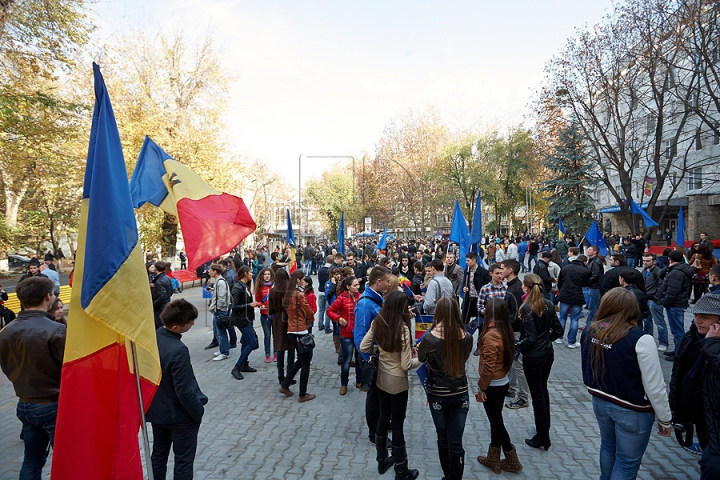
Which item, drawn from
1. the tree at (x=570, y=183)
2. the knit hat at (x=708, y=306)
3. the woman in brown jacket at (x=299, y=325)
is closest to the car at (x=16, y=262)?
the woman in brown jacket at (x=299, y=325)

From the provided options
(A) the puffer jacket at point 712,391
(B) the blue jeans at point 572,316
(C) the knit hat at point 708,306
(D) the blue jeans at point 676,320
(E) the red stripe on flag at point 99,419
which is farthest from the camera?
(B) the blue jeans at point 572,316

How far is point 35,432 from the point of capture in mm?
3621

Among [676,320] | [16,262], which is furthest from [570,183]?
[16,262]

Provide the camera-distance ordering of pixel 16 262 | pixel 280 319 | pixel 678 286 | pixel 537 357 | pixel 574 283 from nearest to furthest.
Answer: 1. pixel 537 357
2. pixel 280 319
3. pixel 678 286
4. pixel 574 283
5. pixel 16 262

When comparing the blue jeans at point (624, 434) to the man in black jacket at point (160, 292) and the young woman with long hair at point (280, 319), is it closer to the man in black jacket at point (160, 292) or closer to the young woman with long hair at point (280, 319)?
the young woman with long hair at point (280, 319)

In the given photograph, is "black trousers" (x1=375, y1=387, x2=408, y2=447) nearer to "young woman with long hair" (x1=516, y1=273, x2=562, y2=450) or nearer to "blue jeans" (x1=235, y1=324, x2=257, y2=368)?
"young woman with long hair" (x1=516, y1=273, x2=562, y2=450)

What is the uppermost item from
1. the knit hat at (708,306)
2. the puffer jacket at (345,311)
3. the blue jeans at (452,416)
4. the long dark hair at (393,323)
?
the knit hat at (708,306)

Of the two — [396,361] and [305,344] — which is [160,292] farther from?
[396,361]

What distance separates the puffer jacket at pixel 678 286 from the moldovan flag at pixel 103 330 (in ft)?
26.9

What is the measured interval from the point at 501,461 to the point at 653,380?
183 cm

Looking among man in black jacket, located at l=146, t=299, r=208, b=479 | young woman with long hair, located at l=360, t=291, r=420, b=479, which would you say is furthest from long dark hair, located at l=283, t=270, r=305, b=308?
man in black jacket, located at l=146, t=299, r=208, b=479

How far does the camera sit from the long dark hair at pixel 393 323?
4059mm

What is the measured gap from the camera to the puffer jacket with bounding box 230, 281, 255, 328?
7.71 meters

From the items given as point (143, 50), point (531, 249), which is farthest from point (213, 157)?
point (531, 249)
